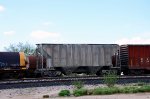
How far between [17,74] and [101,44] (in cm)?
821

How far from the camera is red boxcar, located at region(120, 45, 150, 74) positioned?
3241 centimetres

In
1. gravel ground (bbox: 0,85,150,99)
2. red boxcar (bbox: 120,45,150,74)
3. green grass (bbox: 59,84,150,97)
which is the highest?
red boxcar (bbox: 120,45,150,74)

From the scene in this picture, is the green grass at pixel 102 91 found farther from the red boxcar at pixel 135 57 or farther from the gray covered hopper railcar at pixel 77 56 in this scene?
the red boxcar at pixel 135 57

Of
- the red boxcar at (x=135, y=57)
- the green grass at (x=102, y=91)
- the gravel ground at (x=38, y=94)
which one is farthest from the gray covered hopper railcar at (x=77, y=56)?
the green grass at (x=102, y=91)

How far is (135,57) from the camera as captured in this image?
32.6m

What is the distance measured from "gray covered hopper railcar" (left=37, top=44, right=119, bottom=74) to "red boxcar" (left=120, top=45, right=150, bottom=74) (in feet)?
2.67

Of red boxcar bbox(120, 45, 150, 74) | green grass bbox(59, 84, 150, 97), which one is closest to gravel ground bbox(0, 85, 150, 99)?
green grass bbox(59, 84, 150, 97)

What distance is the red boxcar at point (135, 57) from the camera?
3241cm

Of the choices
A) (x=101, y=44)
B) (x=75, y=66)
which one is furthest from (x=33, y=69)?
(x=101, y=44)

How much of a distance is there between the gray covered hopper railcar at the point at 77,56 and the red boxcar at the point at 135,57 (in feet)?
2.67

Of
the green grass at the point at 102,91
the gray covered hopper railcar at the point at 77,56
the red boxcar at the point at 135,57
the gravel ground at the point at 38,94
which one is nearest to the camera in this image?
the gravel ground at the point at 38,94

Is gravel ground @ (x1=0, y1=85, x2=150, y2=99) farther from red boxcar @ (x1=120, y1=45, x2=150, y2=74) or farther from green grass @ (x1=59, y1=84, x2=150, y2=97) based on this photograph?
red boxcar @ (x1=120, y1=45, x2=150, y2=74)

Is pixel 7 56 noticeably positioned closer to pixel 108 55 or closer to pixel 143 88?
pixel 108 55

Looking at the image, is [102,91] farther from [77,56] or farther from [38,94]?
[77,56]
